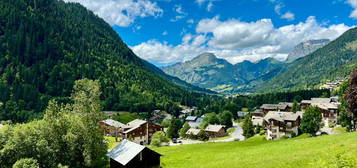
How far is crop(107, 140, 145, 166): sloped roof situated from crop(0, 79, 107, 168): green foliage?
11.9ft

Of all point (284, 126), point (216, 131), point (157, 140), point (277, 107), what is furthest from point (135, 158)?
point (277, 107)

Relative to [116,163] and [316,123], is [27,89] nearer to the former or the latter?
[116,163]

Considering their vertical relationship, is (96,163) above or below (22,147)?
below

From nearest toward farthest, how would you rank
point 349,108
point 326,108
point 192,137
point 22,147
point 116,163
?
point 22,147 → point 116,163 → point 349,108 → point 326,108 → point 192,137

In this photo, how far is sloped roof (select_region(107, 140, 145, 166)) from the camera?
4210cm

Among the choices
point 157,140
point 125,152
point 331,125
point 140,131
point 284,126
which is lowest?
point 140,131

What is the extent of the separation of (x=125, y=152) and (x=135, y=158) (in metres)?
3.08

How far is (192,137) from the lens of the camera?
12412 centimetres

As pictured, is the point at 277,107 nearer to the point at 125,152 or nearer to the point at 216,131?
the point at 216,131

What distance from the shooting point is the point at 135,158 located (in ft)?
139

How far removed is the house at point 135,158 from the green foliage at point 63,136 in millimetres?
4985

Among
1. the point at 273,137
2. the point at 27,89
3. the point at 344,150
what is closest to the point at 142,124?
the point at 273,137

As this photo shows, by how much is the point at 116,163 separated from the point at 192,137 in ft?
272

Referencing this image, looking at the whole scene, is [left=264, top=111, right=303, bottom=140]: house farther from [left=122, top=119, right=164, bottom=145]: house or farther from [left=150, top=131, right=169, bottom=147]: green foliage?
[left=122, top=119, right=164, bottom=145]: house
